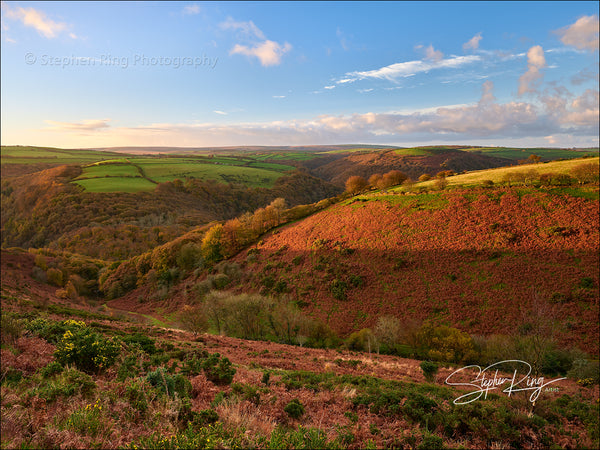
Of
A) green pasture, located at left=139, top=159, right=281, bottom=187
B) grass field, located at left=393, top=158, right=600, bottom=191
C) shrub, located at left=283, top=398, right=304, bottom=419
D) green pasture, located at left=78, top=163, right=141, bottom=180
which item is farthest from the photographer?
green pasture, located at left=139, top=159, right=281, bottom=187

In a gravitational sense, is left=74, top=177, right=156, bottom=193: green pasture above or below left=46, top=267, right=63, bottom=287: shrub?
above

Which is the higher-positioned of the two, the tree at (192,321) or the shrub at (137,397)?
the shrub at (137,397)

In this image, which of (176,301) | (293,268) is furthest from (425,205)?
(176,301)

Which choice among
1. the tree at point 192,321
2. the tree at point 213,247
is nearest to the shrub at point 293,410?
the tree at point 192,321

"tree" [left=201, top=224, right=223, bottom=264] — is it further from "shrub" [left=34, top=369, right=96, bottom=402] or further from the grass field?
"shrub" [left=34, top=369, right=96, bottom=402]

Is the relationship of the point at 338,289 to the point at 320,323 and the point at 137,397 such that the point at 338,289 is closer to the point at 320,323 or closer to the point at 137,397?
the point at 320,323

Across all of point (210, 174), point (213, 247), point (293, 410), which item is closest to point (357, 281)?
point (293, 410)

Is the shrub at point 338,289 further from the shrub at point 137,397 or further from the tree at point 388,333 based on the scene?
the shrub at point 137,397

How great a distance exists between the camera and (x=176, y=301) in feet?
192

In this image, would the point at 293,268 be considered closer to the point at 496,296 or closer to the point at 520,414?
the point at 496,296

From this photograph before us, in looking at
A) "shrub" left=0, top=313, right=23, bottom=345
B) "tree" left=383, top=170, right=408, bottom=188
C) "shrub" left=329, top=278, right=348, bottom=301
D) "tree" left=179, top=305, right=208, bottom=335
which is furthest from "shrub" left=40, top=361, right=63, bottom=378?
"tree" left=383, top=170, right=408, bottom=188

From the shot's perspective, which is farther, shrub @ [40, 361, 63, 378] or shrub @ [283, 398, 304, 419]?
shrub @ [283, 398, 304, 419]

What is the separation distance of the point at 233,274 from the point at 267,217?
19373 mm

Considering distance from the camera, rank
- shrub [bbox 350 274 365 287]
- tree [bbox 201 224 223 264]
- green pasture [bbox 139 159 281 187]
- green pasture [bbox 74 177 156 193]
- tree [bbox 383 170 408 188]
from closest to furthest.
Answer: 1. shrub [bbox 350 274 365 287]
2. tree [bbox 201 224 223 264]
3. tree [bbox 383 170 408 188]
4. green pasture [bbox 74 177 156 193]
5. green pasture [bbox 139 159 281 187]
